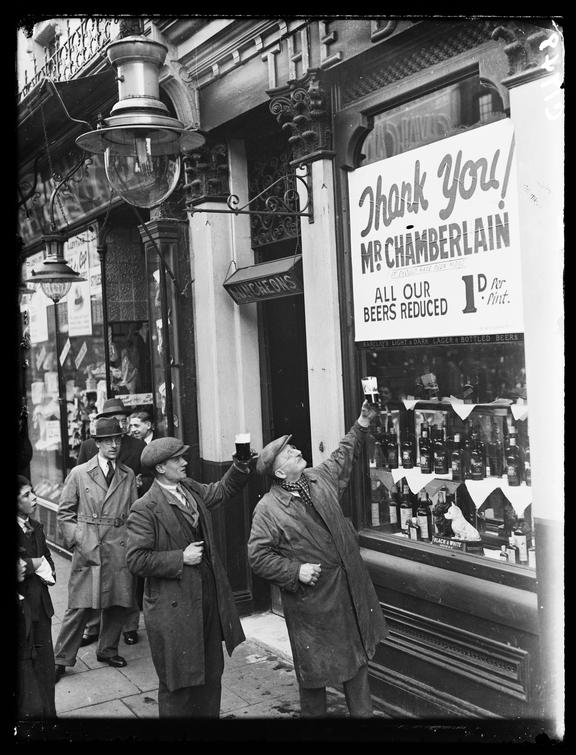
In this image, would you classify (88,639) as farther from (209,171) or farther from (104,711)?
(209,171)

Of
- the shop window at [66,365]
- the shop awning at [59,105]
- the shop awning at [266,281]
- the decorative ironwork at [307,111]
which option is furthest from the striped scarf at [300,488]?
the shop window at [66,365]

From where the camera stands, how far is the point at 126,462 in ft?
26.0

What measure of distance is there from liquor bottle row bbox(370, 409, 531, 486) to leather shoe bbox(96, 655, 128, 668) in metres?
2.80

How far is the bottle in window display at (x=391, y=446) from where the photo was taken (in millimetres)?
6172

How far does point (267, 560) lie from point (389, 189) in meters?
2.81

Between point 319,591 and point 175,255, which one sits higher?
point 175,255

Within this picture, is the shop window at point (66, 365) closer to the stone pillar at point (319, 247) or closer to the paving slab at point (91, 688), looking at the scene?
the paving slab at point (91, 688)

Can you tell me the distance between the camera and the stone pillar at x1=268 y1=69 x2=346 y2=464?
6.38 meters

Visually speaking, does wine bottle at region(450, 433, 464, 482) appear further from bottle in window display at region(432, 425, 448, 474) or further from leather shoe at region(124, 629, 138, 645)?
leather shoe at region(124, 629, 138, 645)

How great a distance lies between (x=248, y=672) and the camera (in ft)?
21.7

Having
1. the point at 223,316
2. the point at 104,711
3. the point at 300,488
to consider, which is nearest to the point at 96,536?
the point at 104,711
